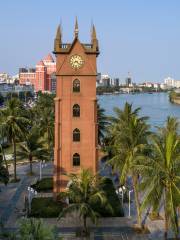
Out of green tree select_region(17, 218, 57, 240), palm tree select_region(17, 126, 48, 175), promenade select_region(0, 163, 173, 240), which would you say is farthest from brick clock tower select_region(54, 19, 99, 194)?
green tree select_region(17, 218, 57, 240)

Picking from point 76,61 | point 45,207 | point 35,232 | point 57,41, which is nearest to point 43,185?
point 45,207

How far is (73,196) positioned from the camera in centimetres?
2823

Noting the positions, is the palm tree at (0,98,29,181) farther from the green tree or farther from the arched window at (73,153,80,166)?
the green tree

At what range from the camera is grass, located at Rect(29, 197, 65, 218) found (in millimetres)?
34438

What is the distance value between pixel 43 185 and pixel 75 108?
1036cm

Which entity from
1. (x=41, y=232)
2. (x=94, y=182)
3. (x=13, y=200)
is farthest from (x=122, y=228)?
(x=41, y=232)

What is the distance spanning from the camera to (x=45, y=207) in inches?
1416

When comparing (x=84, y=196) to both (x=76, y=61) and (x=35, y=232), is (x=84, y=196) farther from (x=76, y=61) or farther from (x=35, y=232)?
(x=76, y=61)

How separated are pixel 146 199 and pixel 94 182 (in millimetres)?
7940

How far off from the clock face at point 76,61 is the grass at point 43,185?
13.4m

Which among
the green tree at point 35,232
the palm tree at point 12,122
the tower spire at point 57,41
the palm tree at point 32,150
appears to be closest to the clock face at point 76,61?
the tower spire at point 57,41

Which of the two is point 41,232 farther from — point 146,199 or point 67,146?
point 67,146

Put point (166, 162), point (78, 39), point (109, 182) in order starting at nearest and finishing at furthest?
point (166, 162)
point (78, 39)
point (109, 182)

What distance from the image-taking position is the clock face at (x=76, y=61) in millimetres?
37781
